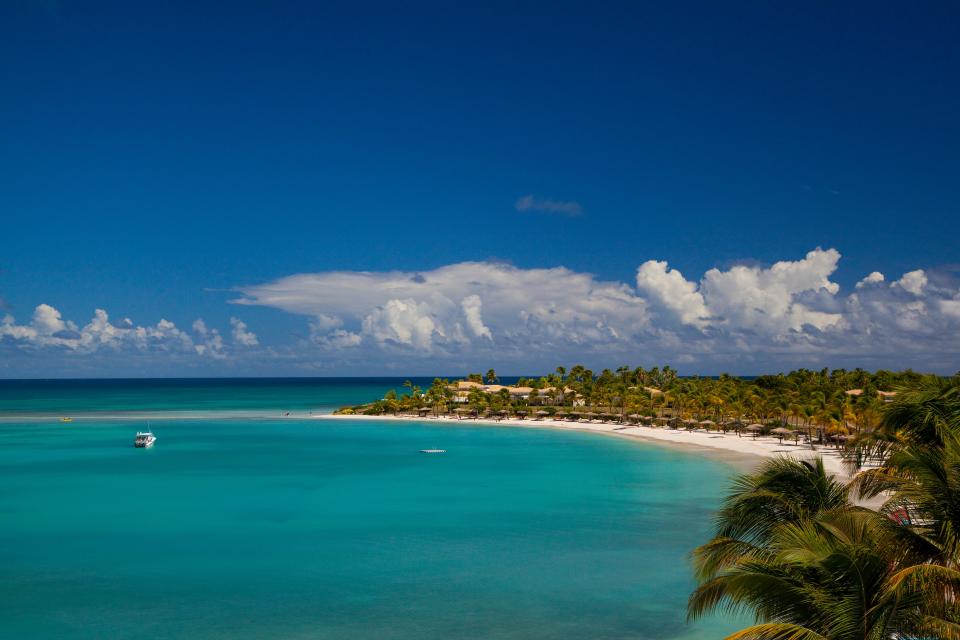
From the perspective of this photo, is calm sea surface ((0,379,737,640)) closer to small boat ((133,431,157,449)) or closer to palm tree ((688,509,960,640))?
small boat ((133,431,157,449))

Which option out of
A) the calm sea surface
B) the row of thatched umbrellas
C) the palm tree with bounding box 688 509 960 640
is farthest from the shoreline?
the palm tree with bounding box 688 509 960 640

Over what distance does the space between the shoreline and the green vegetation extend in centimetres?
2214

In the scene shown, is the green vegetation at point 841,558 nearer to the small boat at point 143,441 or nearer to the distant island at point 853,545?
the distant island at point 853,545

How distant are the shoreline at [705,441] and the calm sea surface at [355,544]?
4.19 m

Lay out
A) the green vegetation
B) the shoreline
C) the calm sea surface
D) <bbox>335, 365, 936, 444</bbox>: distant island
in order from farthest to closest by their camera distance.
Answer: <bbox>335, 365, 936, 444</bbox>: distant island → the shoreline → the calm sea surface → the green vegetation

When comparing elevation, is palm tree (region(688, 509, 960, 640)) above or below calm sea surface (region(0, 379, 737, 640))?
above

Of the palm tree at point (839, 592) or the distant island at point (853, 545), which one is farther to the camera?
the distant island at point (853, 545)

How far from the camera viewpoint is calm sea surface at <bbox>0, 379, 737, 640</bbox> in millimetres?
20750

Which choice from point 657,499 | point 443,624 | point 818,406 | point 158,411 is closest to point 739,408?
point 818,406

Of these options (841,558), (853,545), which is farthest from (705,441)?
(841,558)

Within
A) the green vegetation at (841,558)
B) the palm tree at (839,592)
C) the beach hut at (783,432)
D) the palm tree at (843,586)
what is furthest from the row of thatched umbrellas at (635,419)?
the palm tree at (839,592)

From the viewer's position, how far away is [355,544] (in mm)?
30438

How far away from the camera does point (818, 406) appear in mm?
64125

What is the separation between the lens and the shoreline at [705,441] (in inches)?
2067
